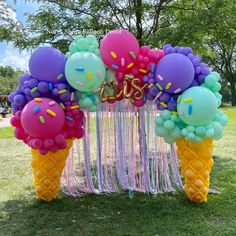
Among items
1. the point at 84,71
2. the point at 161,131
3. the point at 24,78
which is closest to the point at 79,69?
the point at 84,71

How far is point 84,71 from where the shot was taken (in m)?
4.38

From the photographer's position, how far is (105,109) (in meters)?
5.07

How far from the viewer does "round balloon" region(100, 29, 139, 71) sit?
4.45 metres

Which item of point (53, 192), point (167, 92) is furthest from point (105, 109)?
point (53, 192)

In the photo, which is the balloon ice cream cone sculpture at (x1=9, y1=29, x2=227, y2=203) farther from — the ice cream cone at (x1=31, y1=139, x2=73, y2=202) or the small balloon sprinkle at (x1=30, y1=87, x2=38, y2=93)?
the ice cream cone at (x1=31, y1=139, x2=73, y2=202)

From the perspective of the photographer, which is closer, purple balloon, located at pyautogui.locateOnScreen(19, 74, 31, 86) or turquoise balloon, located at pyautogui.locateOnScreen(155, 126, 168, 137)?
turquoise balloon, located at pyautogui.locateOnScreen(155, 126, 168, 137)

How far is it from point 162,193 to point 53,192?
153 centimetres

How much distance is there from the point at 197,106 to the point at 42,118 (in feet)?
5.77

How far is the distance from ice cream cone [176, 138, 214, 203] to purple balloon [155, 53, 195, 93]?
0.70 metres

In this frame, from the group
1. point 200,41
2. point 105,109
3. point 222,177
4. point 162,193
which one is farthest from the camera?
point 200,41

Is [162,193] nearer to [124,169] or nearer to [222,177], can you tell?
[124,169]

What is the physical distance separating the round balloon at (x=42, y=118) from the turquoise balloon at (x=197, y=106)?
143 centimetres

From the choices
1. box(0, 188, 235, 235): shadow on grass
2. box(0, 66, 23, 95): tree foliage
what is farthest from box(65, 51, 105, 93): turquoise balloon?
box(0, 66, 23, 95): tree foliage

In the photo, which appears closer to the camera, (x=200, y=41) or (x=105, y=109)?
(x=105, y=109)
